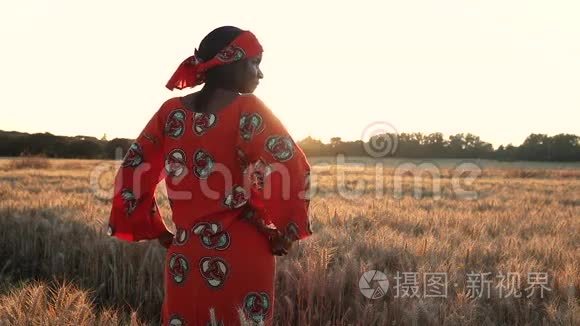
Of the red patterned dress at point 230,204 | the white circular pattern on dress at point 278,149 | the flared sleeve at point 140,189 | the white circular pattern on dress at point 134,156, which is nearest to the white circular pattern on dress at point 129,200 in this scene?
the flared sleeve at point 140,189

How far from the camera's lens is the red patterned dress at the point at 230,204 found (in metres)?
2.02

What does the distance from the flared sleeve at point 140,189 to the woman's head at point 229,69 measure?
321 mm

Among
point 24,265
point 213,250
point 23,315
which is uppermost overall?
point 213,250

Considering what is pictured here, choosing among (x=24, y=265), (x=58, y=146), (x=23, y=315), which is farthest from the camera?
(x=58, y=146)

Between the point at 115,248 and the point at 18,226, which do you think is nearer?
the point at 115,248

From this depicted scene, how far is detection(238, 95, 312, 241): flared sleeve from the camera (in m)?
2.01

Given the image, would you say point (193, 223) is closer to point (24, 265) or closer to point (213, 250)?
point (213, 250)

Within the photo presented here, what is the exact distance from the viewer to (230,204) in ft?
6.70

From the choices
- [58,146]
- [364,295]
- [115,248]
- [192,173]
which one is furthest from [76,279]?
[58,146]

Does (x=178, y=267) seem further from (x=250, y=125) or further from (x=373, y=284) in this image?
(x=373, y=284)

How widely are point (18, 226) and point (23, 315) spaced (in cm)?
367

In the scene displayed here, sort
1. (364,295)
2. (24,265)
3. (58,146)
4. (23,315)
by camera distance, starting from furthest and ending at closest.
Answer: (58,146), (24,265), (364,295), (23,315)

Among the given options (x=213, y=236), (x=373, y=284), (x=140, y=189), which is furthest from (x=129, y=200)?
(x=373, y=284)

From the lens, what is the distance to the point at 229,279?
2029 millimetres
